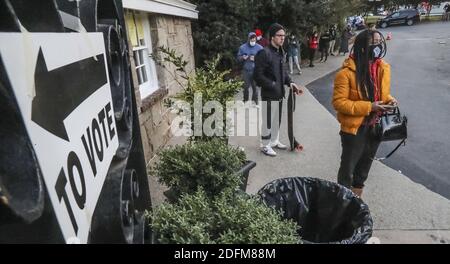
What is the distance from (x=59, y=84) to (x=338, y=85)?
2725 mm

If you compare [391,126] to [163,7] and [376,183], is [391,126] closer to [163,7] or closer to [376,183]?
[376,183]

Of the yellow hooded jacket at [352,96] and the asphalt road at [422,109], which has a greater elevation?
the yellow hooded jacket at [352,96]

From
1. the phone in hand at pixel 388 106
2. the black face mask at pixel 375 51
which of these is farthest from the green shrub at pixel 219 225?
the black face mask at pixel 375 51

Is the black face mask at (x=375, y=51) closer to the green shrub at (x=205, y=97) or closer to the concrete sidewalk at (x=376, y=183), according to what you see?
the green shrub at (x=205, y=97)

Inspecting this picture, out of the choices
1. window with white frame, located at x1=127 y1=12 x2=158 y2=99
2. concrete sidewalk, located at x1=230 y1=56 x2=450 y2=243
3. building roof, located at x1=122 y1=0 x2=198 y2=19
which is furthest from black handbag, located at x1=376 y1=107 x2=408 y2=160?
window with white frame, located at x1=127 y1=12 x2=158 y2=99

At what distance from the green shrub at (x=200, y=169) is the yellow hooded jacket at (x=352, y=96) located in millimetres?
1098

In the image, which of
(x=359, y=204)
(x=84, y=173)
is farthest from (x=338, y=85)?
(x=84, y=173)

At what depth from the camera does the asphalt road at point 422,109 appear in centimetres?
495

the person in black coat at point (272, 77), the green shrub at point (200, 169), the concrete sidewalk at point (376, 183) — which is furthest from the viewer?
Answer: the person in black coat at point (272, 77)

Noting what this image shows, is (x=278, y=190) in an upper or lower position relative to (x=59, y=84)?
lower

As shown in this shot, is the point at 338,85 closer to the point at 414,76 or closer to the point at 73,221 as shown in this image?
the point at 73,221

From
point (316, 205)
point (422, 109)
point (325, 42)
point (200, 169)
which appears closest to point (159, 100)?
point (200, 169)

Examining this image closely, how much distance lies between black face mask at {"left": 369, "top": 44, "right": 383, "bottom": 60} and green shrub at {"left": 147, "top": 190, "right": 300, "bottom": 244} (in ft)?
5.67

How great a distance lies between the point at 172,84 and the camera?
6957mm
